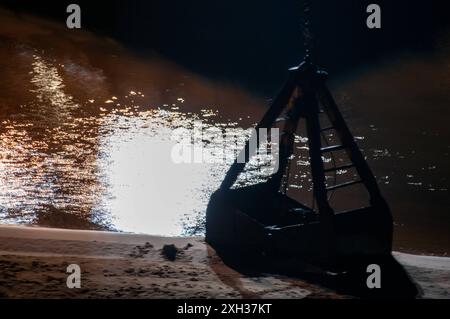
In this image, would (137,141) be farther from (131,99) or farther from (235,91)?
(235,91)

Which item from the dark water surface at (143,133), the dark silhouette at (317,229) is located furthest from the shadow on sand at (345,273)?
the dark water surface at (143,133)

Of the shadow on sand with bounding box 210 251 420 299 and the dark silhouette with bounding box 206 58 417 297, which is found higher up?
the dark silhouette with bounding box 206 58 417 297

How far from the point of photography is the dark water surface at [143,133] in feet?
34.4

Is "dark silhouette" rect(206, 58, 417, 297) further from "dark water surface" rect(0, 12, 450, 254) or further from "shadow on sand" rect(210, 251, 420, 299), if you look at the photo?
"dark water surface" rect(0, 12, 450, 254)

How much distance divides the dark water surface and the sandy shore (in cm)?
136

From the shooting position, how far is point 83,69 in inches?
758

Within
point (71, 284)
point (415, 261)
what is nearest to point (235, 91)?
point (415, 261)

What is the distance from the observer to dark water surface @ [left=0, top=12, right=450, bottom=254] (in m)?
10.5

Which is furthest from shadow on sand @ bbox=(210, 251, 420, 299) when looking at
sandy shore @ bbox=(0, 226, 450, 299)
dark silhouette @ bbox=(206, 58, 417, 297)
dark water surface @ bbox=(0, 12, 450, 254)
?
dark water surface @ bbox=(0, 12, 450, 254)

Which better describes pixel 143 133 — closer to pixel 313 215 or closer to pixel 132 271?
pixel 313 215

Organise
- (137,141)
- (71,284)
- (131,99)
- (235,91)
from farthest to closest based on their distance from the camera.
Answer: (235,91), (131,99), (137,141), (71,284)

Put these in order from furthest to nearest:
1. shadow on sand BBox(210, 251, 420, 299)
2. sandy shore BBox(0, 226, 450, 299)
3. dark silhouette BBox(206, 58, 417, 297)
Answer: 1. dark silhouette BBox(206, 58, 417, 297)
2. shadow on sand BBox(210, 251, 420, 299)
3. sandy shore BBox(0, 226, 450, 299)

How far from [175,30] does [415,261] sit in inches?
784

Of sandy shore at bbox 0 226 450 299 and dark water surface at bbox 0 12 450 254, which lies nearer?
sandy shore at bbox 0 226 450 299
